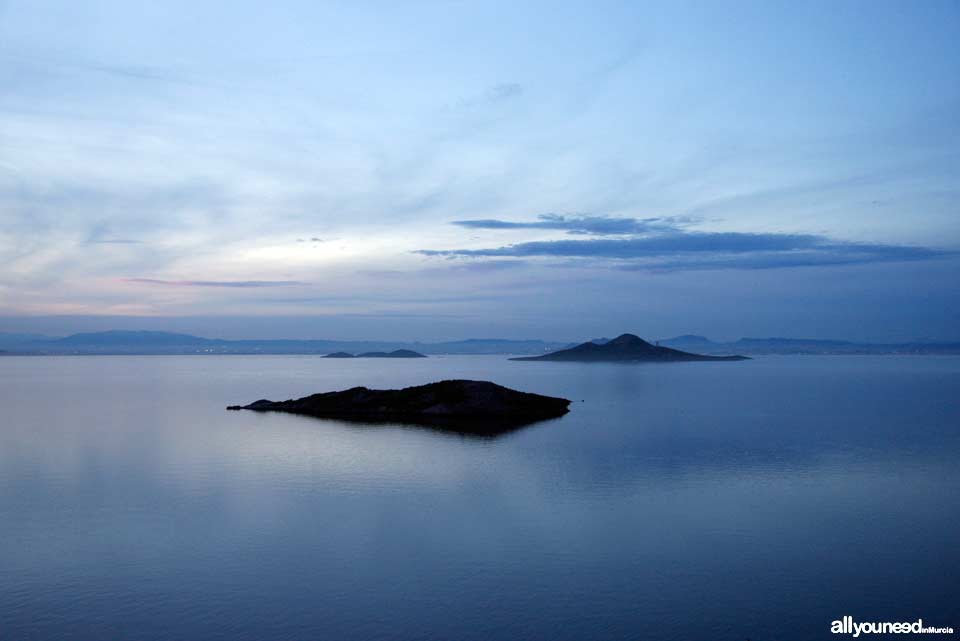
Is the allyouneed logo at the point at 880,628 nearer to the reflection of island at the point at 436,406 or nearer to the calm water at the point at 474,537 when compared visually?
the calm water at the point at 474,537

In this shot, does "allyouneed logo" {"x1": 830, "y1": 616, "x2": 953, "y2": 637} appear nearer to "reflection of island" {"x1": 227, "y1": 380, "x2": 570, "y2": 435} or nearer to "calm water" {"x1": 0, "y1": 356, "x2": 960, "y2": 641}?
"calm water" {"x1": 0, "y1": 356, "x2": 960, "y2": 641}

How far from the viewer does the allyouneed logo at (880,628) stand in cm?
1650

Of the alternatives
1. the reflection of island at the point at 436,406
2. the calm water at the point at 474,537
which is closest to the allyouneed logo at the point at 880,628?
the calm water at the point at 474,537

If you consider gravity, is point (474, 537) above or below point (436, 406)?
below

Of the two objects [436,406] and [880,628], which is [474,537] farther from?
[436,406]

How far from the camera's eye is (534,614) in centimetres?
1739

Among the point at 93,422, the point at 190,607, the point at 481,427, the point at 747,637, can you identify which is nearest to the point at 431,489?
the point at 190,607

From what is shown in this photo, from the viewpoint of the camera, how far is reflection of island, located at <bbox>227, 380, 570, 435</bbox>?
65000mm

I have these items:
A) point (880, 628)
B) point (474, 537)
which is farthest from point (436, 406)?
point (880, 628)

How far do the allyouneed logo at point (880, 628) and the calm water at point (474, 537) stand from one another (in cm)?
36

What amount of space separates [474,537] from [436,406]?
4368 cm

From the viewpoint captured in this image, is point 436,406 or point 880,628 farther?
point 436,406

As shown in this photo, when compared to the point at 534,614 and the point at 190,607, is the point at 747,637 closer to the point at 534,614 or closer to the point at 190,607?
the point at 534,614

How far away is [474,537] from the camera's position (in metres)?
24.2
